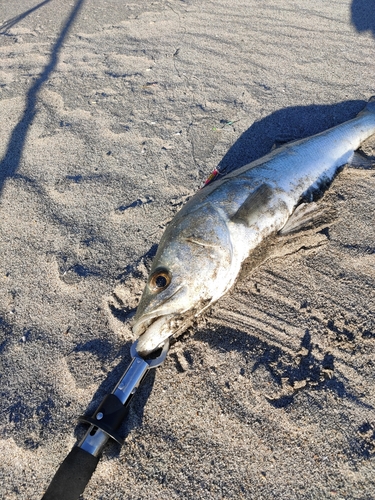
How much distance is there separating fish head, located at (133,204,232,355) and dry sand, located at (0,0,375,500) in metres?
0.27

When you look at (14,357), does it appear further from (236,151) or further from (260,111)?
(260,111)

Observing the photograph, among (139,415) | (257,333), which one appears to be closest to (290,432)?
(257,333)

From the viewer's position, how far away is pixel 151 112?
4.24m

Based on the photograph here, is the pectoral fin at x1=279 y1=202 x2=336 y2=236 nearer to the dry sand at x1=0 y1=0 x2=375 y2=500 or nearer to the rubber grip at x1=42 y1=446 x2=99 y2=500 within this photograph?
the dry sand at x1=0 y1=0 x2=375 y2=500

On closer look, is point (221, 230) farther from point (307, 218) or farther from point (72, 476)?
point (72, 476)

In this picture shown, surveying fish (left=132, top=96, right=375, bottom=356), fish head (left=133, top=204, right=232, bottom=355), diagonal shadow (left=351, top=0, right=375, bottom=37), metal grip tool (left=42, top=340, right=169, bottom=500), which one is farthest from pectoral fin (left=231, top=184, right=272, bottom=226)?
diagonal shadow (left=351, top=0, right=375, bottom=37)

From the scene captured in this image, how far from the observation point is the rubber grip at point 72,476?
5.82ft

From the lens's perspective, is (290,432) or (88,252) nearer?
(290,432)

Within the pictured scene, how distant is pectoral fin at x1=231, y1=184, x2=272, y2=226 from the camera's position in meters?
2.67

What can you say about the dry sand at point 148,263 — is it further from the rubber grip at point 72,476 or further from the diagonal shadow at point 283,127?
the rubber grip at point 72,476

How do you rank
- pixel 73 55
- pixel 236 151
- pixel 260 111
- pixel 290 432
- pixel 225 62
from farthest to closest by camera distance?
pixel 73 55, pixel 225 62, pixel 260 111, pixel 236 151, pixel 290 432

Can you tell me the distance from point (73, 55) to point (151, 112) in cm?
199

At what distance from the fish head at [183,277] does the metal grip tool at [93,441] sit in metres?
0.21

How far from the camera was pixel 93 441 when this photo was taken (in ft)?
6.23
